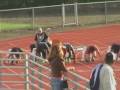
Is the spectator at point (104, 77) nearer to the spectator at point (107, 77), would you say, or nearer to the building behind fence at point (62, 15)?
the spectator at point (107, 77)

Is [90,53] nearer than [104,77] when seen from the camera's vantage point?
No

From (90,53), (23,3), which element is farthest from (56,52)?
(23,3)

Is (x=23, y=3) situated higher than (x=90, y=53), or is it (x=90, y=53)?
(x=23, y=3)

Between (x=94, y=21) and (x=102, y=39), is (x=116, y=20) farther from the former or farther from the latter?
(x=102, y=39)

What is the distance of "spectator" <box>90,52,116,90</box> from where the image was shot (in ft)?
33.7

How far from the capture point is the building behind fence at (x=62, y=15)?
3866 centimetres

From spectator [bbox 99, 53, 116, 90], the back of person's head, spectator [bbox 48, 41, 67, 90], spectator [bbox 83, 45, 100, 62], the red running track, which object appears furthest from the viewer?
the red running track

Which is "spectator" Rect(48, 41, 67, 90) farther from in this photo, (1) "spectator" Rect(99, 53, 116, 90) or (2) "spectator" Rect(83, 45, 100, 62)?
(2) "spectator" Rect(83, 45, 100, 62)

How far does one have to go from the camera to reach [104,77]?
10281 millimetres

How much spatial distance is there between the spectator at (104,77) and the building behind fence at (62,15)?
91.5ft

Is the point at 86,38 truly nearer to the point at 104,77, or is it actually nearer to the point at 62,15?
the point at 62,15

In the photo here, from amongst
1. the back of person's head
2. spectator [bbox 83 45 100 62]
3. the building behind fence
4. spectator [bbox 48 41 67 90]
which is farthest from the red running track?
spectator [bbox 48 41 67 90]

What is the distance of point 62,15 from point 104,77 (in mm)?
29174

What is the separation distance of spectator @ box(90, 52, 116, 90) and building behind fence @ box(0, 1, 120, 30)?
27894mm
